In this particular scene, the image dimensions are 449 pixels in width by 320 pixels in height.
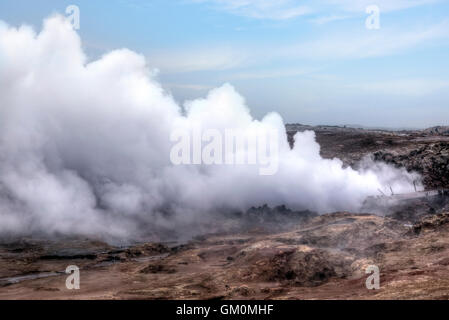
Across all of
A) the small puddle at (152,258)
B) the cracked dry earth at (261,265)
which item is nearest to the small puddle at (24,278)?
the cracked dry earth at (261,265)

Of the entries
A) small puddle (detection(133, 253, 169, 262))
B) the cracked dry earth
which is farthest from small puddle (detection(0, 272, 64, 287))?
small puddle (detection(133, 253, 169, 262))

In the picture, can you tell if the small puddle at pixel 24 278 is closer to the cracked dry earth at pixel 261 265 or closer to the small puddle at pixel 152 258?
the cracked dry earth at pixel 261 265

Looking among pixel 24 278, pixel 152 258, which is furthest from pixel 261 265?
pixel 24 278

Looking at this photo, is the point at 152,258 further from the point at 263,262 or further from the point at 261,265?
the point at 261,265

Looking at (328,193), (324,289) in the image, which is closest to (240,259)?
(324,289)

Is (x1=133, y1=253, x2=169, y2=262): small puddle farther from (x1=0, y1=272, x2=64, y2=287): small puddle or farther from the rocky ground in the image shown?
(x1=0, y1=272, x2=64, y2=287): small puddle
